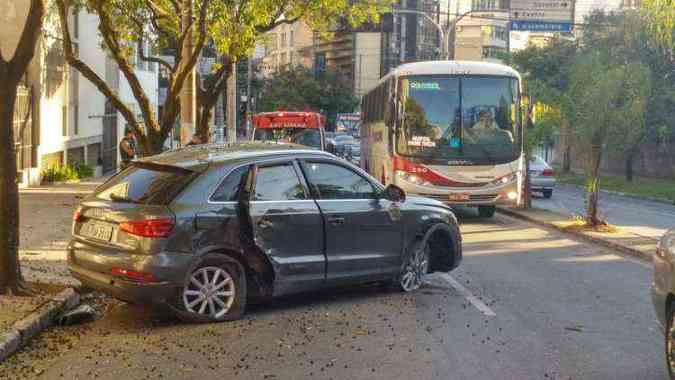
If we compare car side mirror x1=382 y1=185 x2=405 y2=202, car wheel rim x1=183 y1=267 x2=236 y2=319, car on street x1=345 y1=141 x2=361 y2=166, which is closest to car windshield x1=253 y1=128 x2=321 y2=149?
car on street x1=345 y1=141 x2=361 y2=166

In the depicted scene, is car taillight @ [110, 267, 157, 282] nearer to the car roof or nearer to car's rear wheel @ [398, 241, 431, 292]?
the car roof

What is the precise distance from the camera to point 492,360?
7188 millimetres

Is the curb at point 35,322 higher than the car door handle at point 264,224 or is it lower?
lower

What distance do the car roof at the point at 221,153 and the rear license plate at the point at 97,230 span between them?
86cm

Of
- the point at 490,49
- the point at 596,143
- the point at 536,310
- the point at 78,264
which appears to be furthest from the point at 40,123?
the point at 490,49

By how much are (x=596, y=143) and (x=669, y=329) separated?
1127 cm

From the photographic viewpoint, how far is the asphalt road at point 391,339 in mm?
6852

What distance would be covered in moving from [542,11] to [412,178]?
68.4ft

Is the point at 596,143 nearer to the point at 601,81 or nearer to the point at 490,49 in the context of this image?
the point at 601,81

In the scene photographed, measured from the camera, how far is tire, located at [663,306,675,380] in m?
6.36

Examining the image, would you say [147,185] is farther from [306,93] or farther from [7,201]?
[306,93]

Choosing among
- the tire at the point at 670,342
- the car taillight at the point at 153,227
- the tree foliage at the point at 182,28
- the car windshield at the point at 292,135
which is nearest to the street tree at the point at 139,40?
the tree foliage at the point at 182,28

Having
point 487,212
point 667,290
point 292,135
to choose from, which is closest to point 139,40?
point 292,135

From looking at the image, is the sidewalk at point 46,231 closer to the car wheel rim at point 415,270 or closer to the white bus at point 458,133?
the car wheel rim at point 415,270
